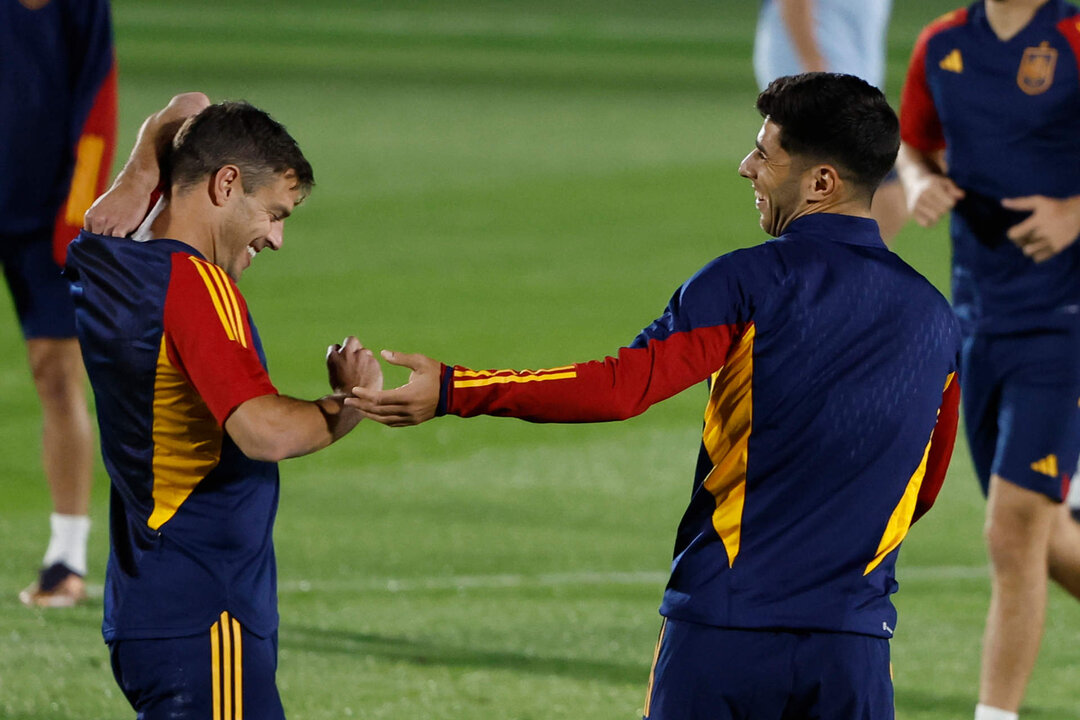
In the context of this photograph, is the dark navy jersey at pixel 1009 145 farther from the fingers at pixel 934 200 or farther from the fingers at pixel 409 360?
the fingers at pixel 409 360

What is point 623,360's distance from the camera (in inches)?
125

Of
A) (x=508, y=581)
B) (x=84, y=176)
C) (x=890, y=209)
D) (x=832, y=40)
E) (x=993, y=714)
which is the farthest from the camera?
(x=508, y=581)

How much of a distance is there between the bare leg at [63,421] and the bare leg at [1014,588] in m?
3.15

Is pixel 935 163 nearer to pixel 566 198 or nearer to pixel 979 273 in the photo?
pixel 979 273

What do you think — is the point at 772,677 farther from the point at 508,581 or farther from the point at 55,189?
the point at 55,189

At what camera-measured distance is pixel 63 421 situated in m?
6.33

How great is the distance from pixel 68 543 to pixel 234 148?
3.28 meters

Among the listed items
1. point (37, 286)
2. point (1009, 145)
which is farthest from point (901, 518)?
point (37, 286)

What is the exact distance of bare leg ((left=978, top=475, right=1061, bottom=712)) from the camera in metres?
5.05

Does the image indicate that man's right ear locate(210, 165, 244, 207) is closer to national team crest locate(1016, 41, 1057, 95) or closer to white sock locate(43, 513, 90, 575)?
national team crest locate(1016, 41, 1057, 95)

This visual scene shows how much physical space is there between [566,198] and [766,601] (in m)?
14.3

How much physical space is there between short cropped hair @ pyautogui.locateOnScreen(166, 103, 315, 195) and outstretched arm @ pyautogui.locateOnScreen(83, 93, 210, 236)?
250mm

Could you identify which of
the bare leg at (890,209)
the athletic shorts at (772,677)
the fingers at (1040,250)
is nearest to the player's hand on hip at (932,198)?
the fingers at (1040,250)

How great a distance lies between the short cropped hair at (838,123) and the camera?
10.7 ft
